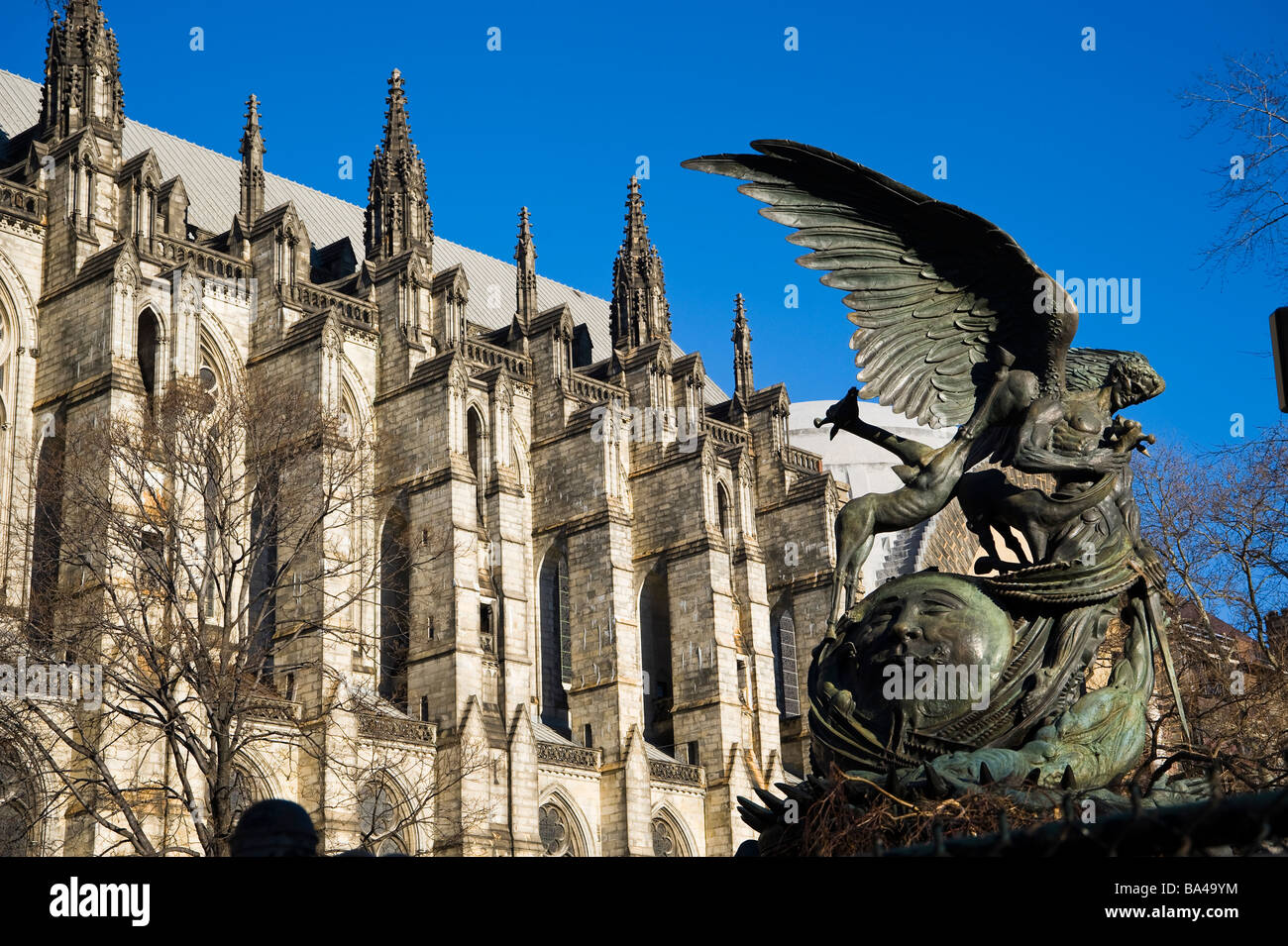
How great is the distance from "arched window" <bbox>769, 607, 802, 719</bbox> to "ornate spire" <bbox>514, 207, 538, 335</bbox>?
38.3 feet

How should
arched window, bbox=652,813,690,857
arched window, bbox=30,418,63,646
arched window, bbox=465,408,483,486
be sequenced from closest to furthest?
arched window, bbox=30,418,63,646, arched window, bbox=652,813,690,857, arched window, bbox=465,408,483,486

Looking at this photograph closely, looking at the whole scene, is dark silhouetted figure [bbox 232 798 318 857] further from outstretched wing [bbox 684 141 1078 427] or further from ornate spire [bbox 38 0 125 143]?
ornate spire [bbox 38 0 125 143]

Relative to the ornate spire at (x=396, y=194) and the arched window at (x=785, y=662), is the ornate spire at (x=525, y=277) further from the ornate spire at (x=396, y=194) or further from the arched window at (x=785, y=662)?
the arched window at (x=785, y=662)

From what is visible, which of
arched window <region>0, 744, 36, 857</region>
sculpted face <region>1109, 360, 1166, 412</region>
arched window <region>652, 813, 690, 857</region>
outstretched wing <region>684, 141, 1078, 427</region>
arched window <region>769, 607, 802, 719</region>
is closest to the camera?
sculpted face <region>1109, 360, 1166, 412</region>

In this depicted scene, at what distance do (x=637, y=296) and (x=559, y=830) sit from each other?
722 inches

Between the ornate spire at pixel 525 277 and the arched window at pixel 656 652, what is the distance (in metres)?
8.30

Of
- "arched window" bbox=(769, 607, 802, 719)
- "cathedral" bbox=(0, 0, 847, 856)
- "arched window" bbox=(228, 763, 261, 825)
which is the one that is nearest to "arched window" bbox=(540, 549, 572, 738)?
"cathedral" bbox=(0, 0, 847, 856)

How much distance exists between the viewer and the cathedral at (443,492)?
33.6 metres

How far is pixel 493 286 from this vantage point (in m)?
58.3

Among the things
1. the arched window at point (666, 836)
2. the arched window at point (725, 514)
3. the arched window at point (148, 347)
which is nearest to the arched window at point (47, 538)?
the arched window at point (148, 347)

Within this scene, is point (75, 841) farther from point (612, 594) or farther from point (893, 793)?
point (893, 793)

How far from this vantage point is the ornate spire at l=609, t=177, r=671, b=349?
171 feet

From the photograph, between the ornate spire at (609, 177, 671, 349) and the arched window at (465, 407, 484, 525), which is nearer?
the arched window at (465, 407, 484, 525)

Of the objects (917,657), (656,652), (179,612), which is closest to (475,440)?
(656,652)
